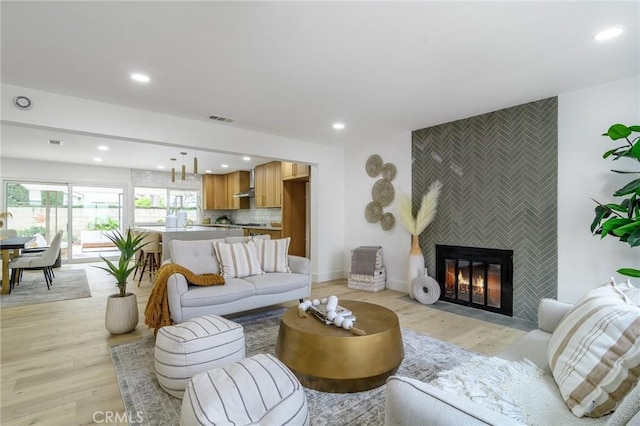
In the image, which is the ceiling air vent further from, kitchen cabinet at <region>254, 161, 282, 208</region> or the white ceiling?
kitchen cabinet at <region>254, 161, 282, 208</region>

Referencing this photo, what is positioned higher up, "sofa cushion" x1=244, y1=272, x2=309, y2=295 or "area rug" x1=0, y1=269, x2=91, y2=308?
"sofa cushion" x1=244, y1=272, x2=309, y2=295

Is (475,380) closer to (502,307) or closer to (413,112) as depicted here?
(502,307)

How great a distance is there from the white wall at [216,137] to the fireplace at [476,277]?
6.70 feet

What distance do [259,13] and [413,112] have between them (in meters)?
2.50

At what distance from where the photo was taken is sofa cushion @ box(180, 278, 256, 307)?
2930 mm

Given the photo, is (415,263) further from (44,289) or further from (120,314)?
(44,289)

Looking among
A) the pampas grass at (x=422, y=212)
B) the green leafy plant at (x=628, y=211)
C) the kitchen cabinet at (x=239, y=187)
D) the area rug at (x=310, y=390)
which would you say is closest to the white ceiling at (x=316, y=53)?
the green leafy plant at (x=628, y=211)

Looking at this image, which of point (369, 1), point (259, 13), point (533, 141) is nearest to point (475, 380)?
point (369, 1)

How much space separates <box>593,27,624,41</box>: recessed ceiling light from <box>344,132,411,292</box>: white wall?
2687 mm

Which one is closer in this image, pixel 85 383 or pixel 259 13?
pixel 259 13

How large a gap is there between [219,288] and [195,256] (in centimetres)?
65

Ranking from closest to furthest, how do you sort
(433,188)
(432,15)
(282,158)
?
(432,15)
(433,188)
(282,158)

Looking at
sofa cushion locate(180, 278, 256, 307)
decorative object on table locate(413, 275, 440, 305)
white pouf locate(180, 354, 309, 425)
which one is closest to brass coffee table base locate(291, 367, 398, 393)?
white pouf locate(180, 354, 309, 425)

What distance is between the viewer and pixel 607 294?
4.85ft
